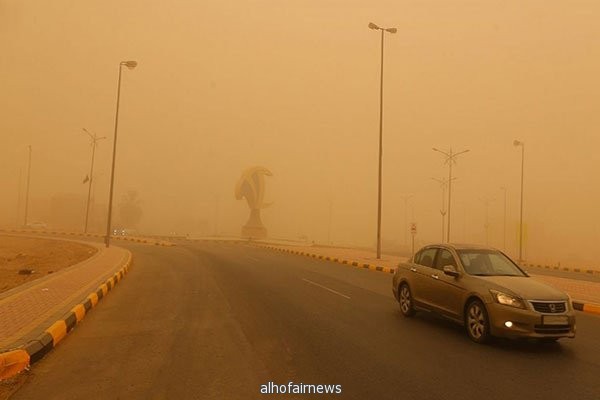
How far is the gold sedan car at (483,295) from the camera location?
766 centimetres

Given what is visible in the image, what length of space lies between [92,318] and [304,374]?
18.5 ft

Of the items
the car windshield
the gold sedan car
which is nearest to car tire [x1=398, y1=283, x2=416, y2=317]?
the gold sedan car

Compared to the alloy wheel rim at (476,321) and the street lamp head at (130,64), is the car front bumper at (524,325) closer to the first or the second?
the alloy wheel rim at (476,321)

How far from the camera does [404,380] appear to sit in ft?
19.7

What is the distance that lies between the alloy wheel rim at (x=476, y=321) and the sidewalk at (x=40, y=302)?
6658 mm

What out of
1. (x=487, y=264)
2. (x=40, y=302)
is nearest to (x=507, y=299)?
(x=487, y=264)

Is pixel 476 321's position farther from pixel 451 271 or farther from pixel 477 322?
pixel 451 271

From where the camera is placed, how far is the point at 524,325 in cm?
759

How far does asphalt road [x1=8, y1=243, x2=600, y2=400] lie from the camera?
5723 mm

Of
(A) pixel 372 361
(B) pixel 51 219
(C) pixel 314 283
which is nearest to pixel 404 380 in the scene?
(A) pixel 372 361

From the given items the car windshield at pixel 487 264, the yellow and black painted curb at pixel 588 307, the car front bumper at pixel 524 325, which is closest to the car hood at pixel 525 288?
the car front bumper at pixel 524 325

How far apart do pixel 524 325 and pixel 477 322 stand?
0.80 m

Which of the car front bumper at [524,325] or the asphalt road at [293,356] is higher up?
the car front bumper at [524,325]

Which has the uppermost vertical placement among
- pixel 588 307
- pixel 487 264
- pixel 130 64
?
pixel 130 64
